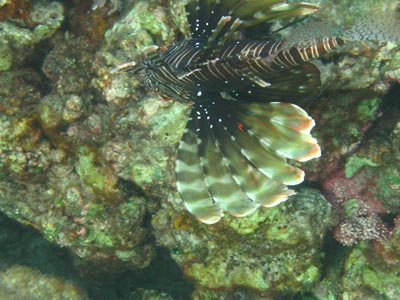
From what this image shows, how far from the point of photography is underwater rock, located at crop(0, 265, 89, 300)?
5461 mm

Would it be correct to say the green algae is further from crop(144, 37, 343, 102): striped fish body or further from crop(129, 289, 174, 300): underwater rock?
crop(129, 289, 174, 300): underwater rock

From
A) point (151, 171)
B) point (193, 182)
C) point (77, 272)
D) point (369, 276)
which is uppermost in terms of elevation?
point (193, 182)

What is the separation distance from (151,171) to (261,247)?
1444 mm

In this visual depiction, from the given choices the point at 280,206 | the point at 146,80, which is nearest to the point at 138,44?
the point at 146,80

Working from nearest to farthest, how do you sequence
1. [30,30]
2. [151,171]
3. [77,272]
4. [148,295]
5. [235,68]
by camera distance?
[235,68]
[151,171]
[30,30]
[148,295]
[77,272]

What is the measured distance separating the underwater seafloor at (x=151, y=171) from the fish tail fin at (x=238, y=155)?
550 mm

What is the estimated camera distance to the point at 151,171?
13.8ft

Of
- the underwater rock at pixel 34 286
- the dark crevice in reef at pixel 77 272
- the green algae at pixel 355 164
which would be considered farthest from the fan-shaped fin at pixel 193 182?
the underwater rock at pixel 34 286

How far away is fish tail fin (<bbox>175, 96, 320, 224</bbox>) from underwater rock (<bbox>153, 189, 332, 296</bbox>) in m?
0.75

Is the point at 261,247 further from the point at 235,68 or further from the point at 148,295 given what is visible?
the point at 148,295

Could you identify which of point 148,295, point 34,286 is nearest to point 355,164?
point 148,295

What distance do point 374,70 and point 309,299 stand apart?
2.88 m

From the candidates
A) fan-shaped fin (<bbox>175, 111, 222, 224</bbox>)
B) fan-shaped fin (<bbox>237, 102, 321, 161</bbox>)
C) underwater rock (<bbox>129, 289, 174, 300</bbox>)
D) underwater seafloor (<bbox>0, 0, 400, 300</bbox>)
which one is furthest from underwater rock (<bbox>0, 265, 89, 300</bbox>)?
fan-shaped fin (<bbox>237, 102, 321, 161</bbox>)

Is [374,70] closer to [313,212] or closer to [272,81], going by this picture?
[272,81]
